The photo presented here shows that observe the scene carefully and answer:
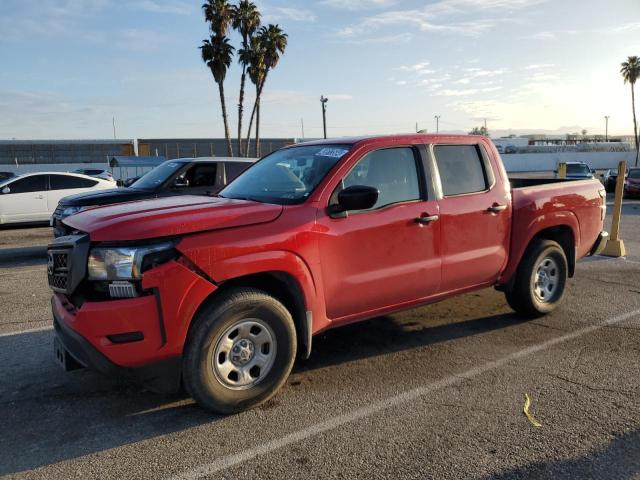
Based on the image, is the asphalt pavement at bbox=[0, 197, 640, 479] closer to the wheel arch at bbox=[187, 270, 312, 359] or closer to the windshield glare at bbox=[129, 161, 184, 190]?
the wheel arch at bbox=[187, 270, 312, 359]

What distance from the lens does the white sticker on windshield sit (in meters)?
4.21

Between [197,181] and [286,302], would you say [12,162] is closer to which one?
[197,181]

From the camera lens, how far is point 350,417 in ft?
11.6

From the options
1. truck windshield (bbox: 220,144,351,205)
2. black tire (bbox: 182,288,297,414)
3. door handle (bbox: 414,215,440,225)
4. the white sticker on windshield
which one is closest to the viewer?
black tire (bbox: 182,288,297,414)

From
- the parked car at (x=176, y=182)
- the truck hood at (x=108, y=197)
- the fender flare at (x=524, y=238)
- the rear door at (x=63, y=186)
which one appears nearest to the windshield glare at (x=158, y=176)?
the parked car at (x=176, y=182)

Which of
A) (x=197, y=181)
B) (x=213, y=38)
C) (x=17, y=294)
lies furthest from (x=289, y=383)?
(x=213, y=38)

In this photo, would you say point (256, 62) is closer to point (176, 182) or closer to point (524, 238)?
point (176, 182)

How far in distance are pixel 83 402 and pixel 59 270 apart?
1013 mm

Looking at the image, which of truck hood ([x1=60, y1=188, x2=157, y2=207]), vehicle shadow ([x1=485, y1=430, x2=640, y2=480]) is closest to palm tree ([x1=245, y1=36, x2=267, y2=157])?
truck hood ([x1=60, y1=188, x2=157, y2=207])

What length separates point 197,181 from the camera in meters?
9.35

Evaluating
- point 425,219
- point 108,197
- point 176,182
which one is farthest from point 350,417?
point 176,182

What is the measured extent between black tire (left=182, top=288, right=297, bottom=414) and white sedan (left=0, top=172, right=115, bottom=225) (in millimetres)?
11830

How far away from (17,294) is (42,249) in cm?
419

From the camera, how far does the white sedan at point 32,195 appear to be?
1313 cm
